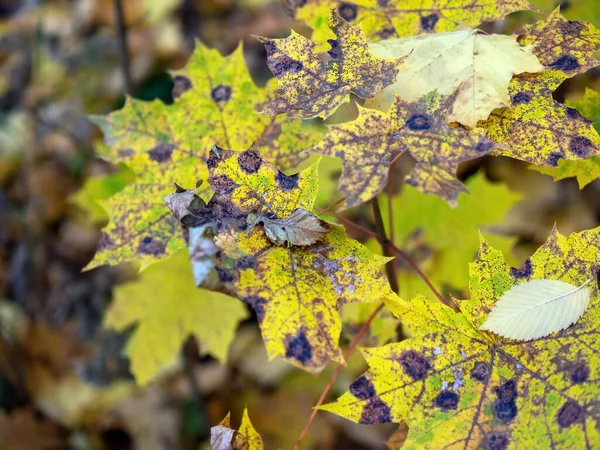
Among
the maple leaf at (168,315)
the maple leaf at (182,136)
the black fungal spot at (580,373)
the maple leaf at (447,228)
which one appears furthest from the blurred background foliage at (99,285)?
the black fungal spot at (580,373)

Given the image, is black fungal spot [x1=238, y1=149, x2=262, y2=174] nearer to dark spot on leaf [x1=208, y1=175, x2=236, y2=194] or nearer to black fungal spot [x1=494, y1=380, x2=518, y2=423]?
dark spot on leaf [x1=208, y1=175, x2=236, y2=194]

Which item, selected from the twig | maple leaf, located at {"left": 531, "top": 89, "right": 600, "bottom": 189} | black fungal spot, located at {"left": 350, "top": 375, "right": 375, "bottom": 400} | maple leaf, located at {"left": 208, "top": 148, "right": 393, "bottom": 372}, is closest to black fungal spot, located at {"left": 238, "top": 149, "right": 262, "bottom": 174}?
maple leaf, located at {"left": 208, "top": 148, "right": 393, "bottom": 372}

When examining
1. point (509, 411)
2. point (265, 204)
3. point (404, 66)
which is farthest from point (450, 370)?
point (404, 66)

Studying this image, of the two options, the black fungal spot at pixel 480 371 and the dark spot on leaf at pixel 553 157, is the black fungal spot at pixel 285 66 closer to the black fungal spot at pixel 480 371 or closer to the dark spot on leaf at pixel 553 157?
the dark spot on leaf at pixel 553 157

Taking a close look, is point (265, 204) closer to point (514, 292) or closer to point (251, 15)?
point (514, 292)

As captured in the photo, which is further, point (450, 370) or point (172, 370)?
point (172, 370)

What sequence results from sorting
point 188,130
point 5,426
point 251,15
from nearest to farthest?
point 188,130
point 5,426
point 251,15
